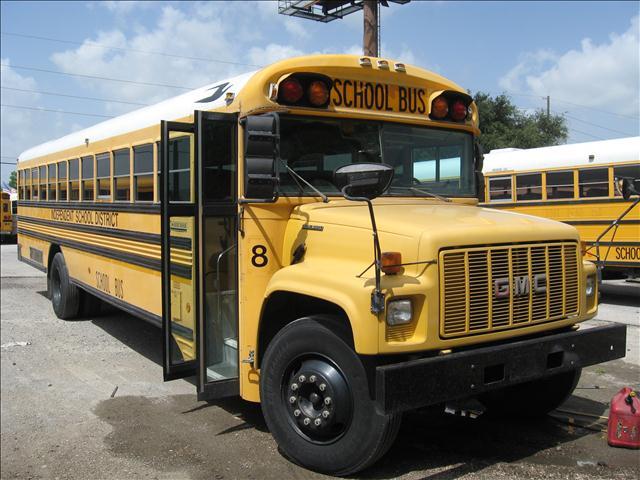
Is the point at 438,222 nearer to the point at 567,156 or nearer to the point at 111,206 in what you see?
the point at 111,206

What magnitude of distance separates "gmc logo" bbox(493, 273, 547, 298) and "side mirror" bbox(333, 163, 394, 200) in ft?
2.81

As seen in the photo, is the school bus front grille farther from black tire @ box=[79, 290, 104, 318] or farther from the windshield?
black tire @ box=[79, 290, 104, 318]

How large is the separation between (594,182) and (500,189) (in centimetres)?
181

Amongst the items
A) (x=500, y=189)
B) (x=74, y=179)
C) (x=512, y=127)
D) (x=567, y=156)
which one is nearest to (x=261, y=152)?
(x=74, y=179)

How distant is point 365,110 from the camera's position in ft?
13.9

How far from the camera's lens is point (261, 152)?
3756mm

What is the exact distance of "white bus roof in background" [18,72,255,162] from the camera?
4473mm

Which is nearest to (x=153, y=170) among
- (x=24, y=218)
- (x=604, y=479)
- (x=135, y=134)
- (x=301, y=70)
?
(x=135, y=134)

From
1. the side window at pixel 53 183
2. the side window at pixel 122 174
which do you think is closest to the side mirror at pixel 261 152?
the side window at pixel 122 174

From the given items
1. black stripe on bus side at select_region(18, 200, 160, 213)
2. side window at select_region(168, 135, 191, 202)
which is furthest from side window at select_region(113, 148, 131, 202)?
side window at select_region(168, 135, 191, 202)

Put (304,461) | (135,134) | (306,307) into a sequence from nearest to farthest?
(304,461) < (306,307) < (135,134)

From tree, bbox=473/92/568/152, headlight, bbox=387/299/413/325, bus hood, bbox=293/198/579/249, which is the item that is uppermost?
tree, bbox=473/92/568/152

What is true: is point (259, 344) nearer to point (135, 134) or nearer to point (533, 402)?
point (533, 402)

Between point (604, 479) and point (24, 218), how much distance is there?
9.33m
